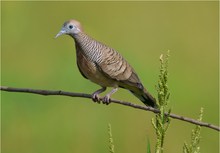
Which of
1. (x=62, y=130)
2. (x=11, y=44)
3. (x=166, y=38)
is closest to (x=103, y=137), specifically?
(x=62, y=130)

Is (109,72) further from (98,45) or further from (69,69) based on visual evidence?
(69,69)

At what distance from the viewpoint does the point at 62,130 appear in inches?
220

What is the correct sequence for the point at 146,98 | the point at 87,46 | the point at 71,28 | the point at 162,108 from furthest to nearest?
the point at 146,98, the point at 87,46, the point at 71,28, the point at 162,108

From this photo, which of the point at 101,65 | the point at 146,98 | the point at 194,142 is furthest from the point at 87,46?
the point at 194,142

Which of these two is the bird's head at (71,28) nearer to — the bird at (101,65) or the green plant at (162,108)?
the bird at (101,65)

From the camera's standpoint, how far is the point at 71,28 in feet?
10.7

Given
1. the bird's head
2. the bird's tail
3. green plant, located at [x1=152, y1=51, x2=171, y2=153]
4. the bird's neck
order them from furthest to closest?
the bird's tail < the bird's neck < the bird's head < green plant, located at [x1=152, y1=51, x2=171, y2=153]

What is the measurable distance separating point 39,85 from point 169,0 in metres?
3.12

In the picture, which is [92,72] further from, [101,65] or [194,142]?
[194,142]

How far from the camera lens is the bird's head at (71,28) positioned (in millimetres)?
3193

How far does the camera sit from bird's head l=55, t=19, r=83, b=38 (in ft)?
10.5

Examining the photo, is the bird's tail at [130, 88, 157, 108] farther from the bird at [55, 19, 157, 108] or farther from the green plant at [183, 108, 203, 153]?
the green plant at [183, 108, 203, 153]

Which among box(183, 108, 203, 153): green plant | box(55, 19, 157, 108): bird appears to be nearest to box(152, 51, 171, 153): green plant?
box(183, 108, 203, 153): green plant

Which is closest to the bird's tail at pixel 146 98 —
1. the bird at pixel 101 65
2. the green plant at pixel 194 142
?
the bird at pixel 101 65
